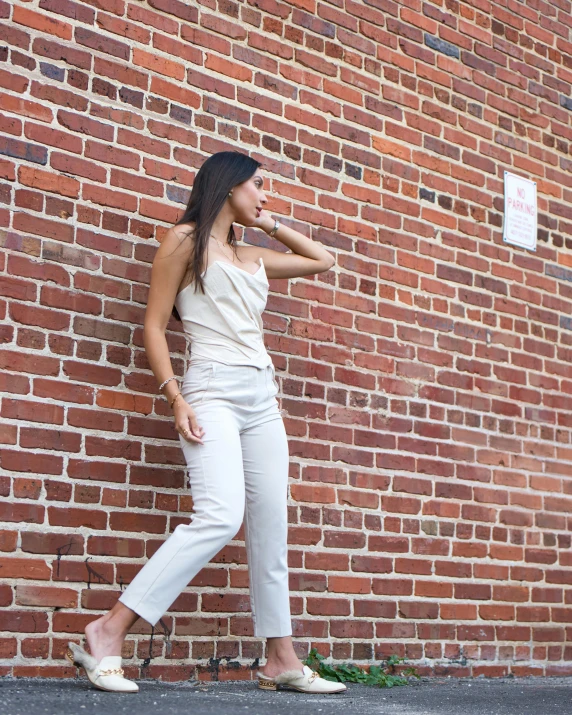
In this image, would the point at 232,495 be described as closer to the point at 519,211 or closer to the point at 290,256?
the point at 290,256

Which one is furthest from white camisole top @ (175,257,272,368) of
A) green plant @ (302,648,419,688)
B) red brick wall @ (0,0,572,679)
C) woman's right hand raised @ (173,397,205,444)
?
green plant @ (302,648,419,688)

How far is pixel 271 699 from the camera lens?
3529mm

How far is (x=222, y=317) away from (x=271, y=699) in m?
1.32

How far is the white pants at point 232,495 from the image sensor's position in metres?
3.38

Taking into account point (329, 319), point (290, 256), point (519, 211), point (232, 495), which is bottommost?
point (232, 495)

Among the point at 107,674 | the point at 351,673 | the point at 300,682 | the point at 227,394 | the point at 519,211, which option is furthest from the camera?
the point at 519,211

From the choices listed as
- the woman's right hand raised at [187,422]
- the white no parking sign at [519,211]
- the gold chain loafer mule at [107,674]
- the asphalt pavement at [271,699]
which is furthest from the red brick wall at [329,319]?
the woman's right hand raised at [187,422]

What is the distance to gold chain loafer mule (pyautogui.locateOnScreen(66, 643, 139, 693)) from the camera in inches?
131

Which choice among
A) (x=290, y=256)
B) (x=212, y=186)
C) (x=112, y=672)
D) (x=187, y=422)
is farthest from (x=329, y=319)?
(x=112, y=672)

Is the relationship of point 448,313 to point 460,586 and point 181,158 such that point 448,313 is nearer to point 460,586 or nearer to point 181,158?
point 460,586

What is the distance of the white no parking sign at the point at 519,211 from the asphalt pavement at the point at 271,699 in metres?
2.30


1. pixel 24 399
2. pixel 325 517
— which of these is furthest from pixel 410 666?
pixel 24 399

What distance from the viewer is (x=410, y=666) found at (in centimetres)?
473

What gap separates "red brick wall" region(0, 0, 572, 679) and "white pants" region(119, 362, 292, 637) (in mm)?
429
